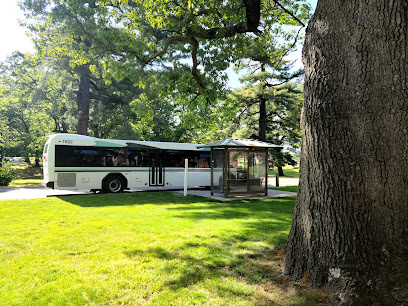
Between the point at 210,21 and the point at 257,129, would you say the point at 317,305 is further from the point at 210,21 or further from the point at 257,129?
the point at 257,129

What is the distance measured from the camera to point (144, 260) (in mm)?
4594

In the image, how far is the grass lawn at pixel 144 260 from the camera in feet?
11.2

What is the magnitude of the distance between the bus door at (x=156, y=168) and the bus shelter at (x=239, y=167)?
3.83 m

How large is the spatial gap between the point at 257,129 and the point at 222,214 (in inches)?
809

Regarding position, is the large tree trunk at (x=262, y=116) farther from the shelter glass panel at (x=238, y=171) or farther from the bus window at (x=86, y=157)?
the bus window at (x=86, y=157)

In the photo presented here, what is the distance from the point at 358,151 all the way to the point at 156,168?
1438 centimetres

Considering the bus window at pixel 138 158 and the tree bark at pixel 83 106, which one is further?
the tree bark at pixel 83 106

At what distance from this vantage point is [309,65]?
3.91 meters

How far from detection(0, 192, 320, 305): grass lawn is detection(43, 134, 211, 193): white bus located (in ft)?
18.1

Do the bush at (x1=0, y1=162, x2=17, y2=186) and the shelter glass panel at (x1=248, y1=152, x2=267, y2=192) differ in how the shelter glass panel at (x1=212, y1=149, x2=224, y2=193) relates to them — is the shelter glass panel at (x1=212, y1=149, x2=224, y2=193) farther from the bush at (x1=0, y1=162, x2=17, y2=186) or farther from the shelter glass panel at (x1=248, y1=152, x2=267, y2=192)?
the bush at (x1=0, y1=162, x2=17, y2=186)

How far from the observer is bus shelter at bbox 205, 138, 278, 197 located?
13398mm

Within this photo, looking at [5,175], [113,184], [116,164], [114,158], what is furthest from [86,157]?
[5,175]

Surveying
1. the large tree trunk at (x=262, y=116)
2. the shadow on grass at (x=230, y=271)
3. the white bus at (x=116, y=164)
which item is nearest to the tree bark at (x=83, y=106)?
the white bus at (x=116, y=164)

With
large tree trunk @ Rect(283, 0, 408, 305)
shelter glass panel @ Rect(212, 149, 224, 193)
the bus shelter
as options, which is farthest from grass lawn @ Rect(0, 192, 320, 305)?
shelter glass panel @ Rect(212, 149, 224, 193)
